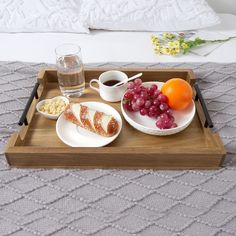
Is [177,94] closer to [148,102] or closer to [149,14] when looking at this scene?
[148,102]

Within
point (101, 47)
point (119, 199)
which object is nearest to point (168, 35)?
point (101, 47)

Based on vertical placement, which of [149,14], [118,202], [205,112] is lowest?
[118,202]

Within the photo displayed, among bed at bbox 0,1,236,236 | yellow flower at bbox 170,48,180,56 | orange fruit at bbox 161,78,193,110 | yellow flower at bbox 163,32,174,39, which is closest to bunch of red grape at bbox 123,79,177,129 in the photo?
orange fruit at bbox 161,78,193,110

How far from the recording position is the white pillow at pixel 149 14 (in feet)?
3.91

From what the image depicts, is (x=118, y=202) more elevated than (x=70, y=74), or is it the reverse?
(x=70, y=74)

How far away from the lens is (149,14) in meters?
1.19

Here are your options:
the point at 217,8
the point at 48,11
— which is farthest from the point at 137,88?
the point at 217,8

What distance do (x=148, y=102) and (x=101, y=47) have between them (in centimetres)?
52

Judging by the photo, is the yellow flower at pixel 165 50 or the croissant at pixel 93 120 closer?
the croissant at pixel 93 120

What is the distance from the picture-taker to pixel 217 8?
1547 millimetres

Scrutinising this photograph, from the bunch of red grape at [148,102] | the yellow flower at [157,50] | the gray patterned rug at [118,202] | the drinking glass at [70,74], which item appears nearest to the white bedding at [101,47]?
the yellow flower at [157,50]

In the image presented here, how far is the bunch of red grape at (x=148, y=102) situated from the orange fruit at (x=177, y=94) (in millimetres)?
14

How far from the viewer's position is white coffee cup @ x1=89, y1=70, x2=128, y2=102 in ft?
2.57

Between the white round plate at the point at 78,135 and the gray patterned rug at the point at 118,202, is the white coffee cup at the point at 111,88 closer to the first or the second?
the white round plate at the point at 78,135
